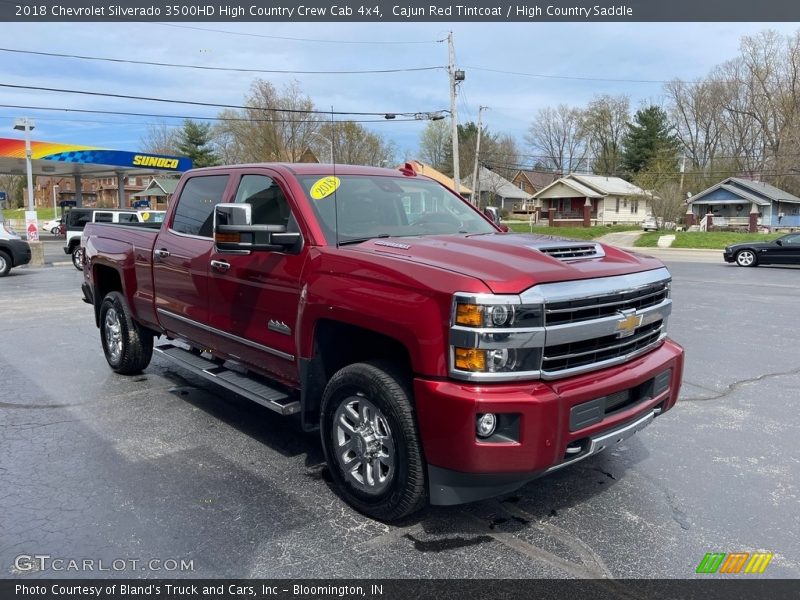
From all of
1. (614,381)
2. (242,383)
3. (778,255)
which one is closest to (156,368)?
(242,383)

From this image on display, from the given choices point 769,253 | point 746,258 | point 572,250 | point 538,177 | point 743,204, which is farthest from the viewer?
point 538,177

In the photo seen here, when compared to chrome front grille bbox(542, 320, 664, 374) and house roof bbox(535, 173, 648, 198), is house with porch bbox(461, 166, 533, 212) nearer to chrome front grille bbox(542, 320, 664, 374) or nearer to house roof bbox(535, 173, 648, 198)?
house roof bbox(535, 173, 648, 198)

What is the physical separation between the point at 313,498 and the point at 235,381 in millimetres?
1224

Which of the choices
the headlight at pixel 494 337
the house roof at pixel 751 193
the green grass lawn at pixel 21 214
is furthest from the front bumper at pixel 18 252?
the green grass lawn at pixel 21 214

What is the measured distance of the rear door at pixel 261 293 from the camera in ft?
13.0

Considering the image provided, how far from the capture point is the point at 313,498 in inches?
146

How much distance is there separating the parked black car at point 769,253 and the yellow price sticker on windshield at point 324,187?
2072cm

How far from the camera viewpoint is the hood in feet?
9.81

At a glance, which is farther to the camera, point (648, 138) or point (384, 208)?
point (648, 138)

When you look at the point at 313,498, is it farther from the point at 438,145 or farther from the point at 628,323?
the point at 438,145

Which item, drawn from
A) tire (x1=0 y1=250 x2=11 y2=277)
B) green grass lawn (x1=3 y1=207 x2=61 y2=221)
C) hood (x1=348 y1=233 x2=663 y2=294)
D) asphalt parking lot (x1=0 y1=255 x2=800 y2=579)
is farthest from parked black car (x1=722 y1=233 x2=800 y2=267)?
green grass lawn (x1=3 y1=207 x2=61 y2=221)

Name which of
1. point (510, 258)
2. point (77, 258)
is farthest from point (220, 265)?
point (77, 258)

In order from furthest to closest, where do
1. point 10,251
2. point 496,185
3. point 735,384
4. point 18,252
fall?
point 496,185
point 18,252
point 10,251
point 735,384

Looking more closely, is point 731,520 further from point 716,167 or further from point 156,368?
point 716,167
